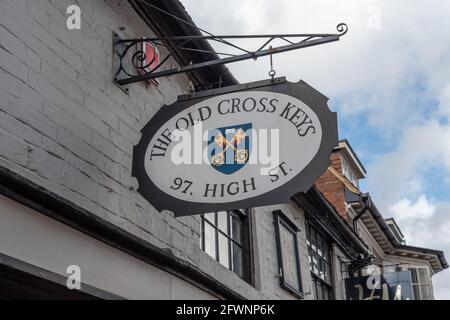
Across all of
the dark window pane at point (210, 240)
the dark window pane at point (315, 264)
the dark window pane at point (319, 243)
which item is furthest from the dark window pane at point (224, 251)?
the dark window pane at point (319, 243)

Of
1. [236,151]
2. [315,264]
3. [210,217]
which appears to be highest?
[315,264]

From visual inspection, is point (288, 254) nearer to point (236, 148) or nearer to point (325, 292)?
point (325, 292)

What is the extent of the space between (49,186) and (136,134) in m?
1.61

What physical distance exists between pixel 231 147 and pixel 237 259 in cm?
372

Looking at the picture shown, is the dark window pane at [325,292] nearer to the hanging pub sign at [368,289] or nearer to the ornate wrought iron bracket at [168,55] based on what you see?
the hanging pub sign at [368,289]

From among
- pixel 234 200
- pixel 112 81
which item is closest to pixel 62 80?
pixel 112 81

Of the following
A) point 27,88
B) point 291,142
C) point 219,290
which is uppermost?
point 27,88

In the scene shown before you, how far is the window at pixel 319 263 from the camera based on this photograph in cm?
1198

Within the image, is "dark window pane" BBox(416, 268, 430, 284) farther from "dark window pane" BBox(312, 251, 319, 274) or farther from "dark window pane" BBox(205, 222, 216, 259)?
"dark window pane" BBox(205, 222, 216, 259)

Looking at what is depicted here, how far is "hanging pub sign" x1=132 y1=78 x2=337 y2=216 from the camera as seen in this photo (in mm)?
4984

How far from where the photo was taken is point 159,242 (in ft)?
21.0

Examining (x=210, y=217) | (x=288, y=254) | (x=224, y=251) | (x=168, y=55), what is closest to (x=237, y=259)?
(x=224, y=251)

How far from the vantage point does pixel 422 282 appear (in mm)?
22688

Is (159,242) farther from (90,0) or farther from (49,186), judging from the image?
(90,0)
